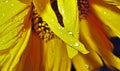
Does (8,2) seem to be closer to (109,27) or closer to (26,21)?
(26,21)

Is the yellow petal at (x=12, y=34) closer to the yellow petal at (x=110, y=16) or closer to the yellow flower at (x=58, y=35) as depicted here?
the yellow flower at (x=58, y=35)

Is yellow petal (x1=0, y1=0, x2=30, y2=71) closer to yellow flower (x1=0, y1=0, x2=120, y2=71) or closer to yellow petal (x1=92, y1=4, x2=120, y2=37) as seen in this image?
yellow flower (x1=0, y1=0, x2=120, y2=71)

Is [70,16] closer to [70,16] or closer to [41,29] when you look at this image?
[70,16]

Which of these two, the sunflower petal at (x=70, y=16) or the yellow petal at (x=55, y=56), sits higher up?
the sunflower petal at (x=70, y=16)

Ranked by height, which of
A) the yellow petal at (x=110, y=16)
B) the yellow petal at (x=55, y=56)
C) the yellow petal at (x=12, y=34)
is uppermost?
the yellow petal at (x=12, y=34)

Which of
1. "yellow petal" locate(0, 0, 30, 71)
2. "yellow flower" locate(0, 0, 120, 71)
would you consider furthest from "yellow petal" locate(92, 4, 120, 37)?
"yellow petal" locate(0, 0, 30, 71)

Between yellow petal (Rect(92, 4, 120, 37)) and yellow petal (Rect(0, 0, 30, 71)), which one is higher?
yellow petal (Rect(0, 0, 30, 71))

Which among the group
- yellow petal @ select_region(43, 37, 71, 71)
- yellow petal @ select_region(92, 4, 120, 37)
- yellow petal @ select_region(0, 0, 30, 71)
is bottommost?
yellow petal @ select_region(43, 37, 71, 71)

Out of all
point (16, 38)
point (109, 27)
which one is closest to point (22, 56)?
point (16, 38)

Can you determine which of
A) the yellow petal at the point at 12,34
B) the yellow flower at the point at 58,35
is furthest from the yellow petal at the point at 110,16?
the yellow petal at the point at 12,34
